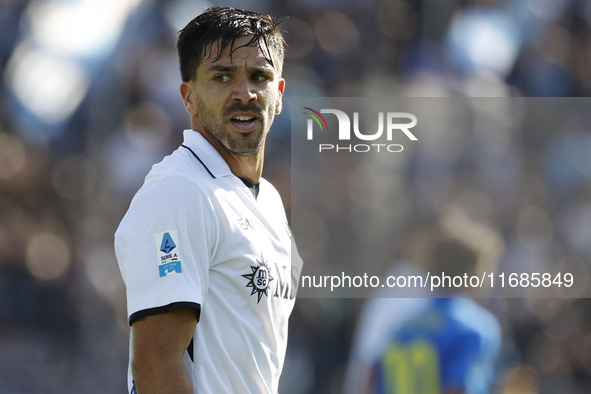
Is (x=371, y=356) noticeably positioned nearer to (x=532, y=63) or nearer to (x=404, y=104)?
(x=404, y=104)

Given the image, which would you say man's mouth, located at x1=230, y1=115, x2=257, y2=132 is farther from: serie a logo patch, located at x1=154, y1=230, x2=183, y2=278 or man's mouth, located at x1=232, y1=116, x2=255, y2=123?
serie a logo patch, located at x1=154, y1=230, x2=183, y2=278

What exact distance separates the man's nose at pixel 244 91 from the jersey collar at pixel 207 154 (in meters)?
0.12

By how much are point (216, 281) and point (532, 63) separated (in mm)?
3141

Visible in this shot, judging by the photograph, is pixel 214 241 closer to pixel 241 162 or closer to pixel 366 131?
pixel 241 162

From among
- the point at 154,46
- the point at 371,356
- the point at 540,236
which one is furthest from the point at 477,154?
the point at 154,46

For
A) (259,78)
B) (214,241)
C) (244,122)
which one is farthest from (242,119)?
(214,241)

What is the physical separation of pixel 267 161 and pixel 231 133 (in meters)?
2.17

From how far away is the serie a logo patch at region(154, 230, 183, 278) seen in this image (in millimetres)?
1330

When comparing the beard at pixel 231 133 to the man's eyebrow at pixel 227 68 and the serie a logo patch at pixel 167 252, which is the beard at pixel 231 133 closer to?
the man's eyebrow at pixel 227 68

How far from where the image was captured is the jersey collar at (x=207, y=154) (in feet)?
5.00

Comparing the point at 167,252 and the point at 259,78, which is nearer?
the point at 167,252

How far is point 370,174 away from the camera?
3812 millimetres

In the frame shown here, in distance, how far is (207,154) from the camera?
1554mm

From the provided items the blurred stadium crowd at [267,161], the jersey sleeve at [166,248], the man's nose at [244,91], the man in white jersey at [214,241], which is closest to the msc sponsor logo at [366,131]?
the blurred stadium crowd at [267,161]
